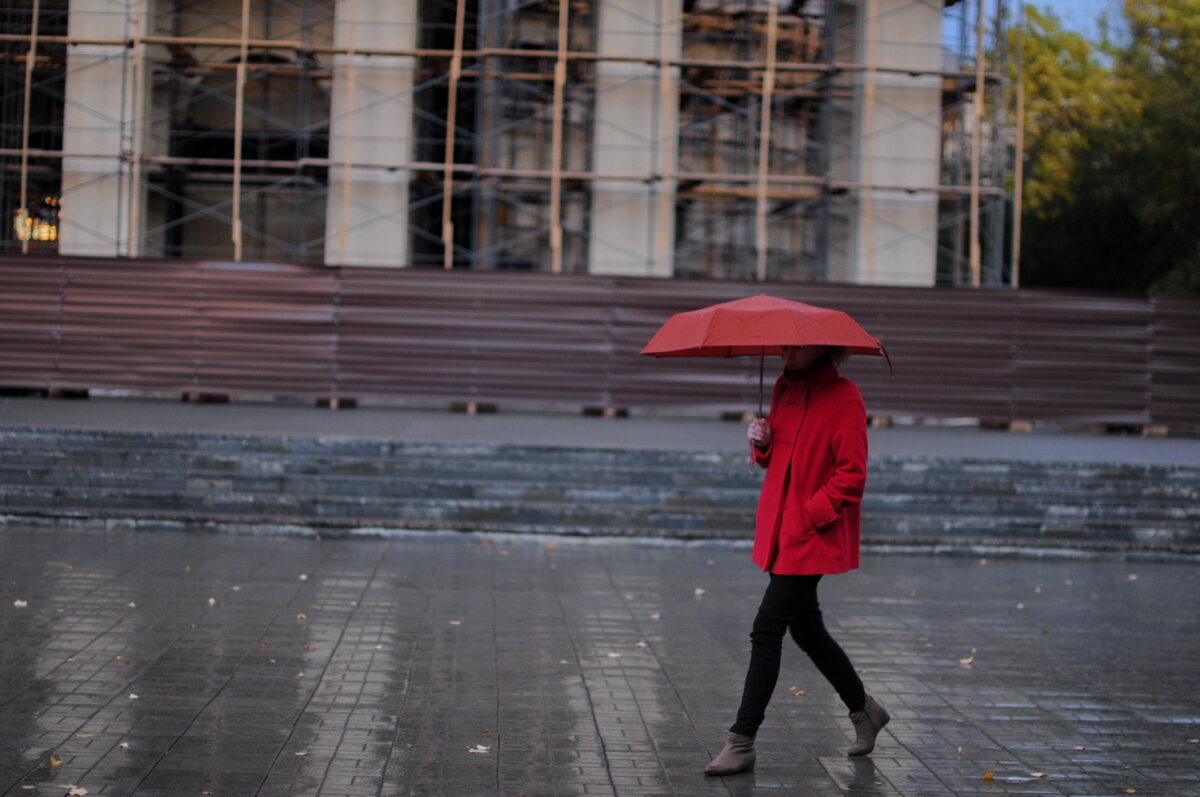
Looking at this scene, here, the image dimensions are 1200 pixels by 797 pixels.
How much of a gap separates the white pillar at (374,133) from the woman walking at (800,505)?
18.4 meters

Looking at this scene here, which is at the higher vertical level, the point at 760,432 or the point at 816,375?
the point at 816,375

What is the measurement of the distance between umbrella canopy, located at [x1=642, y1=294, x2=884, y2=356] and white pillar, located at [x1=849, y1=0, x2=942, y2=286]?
18534mm

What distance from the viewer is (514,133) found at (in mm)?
24172

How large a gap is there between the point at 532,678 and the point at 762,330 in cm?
237

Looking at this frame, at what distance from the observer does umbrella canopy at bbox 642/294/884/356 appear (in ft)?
15.1

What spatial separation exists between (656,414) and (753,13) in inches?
330

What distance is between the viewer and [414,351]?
1961cm

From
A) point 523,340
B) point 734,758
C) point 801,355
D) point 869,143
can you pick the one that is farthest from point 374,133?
point 734,758

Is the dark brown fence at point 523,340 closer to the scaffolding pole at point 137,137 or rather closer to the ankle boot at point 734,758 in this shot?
the scaffolding pole at point 137,137

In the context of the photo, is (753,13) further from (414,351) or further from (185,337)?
(185,337)

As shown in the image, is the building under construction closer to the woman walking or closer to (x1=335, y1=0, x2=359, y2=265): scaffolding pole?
(x1=335, y1=0, x2=359, y2=265): scaffolding pole

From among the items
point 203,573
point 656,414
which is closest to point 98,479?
point 203,573

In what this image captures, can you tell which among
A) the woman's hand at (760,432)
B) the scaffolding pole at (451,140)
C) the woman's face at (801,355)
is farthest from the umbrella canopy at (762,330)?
the scaffolding pole at (451,140)

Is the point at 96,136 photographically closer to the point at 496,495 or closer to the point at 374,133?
the point at 374,133
